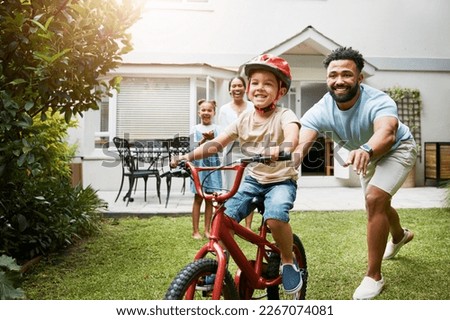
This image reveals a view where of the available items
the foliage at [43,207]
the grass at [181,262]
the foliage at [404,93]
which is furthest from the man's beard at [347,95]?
the foliage at [404,93]

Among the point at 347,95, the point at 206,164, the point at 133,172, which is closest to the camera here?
the point at 347,95

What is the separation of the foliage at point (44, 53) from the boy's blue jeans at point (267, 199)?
1.10m

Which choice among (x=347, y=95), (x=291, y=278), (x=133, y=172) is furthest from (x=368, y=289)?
(x=133, y=172)

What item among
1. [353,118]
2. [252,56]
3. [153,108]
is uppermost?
[252,56]

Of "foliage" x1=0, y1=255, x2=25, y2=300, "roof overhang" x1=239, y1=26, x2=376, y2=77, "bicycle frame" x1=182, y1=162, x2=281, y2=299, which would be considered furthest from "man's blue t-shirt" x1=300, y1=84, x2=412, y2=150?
"roof overhang" x1=239, y1=26, x2=376, y2=77

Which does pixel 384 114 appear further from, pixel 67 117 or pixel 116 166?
pixel 116 166

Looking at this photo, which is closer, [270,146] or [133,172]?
[270,146]

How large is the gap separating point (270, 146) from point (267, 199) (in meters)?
0.23

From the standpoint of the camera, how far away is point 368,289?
6.96ft

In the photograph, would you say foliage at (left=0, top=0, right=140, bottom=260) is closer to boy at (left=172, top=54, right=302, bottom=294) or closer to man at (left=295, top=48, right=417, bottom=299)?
boy at (left=172, top=54, right=302, bottom=294)

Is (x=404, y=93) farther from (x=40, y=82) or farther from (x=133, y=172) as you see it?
(x=40, y=82)

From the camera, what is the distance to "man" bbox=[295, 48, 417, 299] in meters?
2.03

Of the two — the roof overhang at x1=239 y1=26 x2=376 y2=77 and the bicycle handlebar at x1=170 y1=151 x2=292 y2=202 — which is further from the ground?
the roof overhang at x1=239 y1=26 x2=376 y2=77

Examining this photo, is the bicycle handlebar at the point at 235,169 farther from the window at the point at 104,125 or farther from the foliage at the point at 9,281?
the window at the point at 104,125
